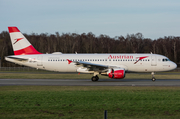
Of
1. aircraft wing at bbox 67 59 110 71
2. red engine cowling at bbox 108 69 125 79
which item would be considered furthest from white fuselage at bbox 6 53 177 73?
red engine cowling at bbox 108 69 125 79

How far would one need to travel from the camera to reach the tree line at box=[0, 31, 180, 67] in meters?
91.2

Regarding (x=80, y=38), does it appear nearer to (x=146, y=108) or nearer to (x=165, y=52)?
(x=165, y=52)

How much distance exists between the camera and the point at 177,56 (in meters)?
85.6

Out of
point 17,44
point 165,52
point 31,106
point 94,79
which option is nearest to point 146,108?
point 31,106

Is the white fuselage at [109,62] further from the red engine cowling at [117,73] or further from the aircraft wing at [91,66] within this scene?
the red engine cowling at [117,73]

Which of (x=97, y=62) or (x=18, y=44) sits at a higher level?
(x=18, y=44)

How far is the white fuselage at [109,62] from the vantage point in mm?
32281

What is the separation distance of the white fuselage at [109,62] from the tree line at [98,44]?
2170 inches

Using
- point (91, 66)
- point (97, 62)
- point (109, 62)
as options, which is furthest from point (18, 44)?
point (109, 62)

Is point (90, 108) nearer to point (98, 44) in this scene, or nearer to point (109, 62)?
point (109, 62)

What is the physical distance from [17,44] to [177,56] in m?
65.8

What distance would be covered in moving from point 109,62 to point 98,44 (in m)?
69.8

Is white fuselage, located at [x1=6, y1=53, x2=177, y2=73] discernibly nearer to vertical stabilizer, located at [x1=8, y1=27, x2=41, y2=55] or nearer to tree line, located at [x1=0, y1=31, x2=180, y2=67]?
vertical stabilizer, located at [x1=8, y1=27, x2=41, y2=55]

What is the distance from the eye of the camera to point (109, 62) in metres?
32.5
